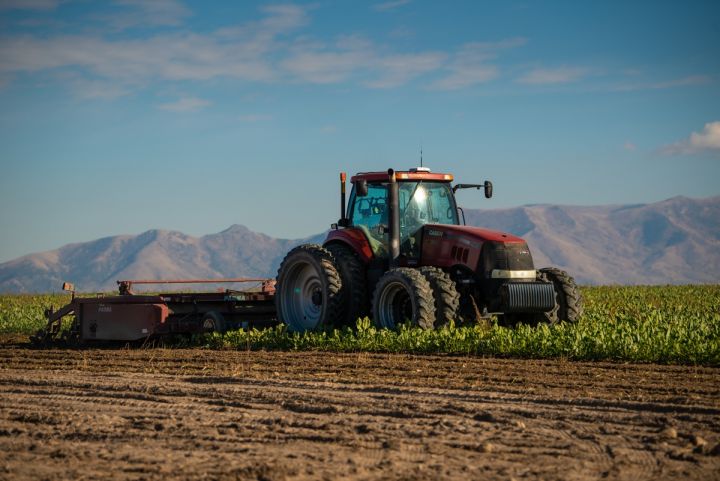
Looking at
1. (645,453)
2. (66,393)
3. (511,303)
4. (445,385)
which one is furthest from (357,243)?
(645,453)

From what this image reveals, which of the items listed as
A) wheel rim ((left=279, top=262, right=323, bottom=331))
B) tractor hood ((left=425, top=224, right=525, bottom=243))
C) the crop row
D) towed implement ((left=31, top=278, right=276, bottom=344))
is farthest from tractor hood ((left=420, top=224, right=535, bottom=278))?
towed implement ((left=31, top=278, right=276, bottom=344))

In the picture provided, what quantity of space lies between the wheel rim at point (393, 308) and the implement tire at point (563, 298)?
2070 mm

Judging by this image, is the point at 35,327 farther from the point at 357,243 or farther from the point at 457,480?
the point at 457,480

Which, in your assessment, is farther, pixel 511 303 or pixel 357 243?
pixel 357 243

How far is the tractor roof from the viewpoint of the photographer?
16.1 metres

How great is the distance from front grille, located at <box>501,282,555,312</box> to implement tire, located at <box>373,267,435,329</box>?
1083 mm

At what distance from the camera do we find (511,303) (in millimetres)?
15047

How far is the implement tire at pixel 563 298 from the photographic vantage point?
15979 millimetres

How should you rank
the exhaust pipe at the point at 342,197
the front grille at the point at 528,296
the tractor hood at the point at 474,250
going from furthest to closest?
the exhaust pipe at the point at 342,197
the tractor hood at the point at 474,250
the front grille at the point at 528,296

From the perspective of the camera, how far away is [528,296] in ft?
49.9

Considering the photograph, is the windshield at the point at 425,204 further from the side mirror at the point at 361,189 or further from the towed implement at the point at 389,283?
the side mirror at the point at 361,189

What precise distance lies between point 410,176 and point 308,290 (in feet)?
8.81

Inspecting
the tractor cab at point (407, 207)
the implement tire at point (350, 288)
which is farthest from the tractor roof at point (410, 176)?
the implement tire at point (350, 288)

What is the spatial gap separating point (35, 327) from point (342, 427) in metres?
16.8
